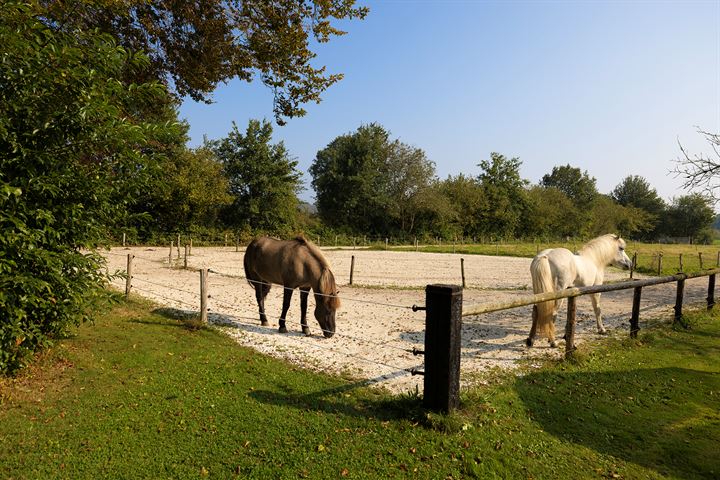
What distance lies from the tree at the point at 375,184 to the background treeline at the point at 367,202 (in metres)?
0.13

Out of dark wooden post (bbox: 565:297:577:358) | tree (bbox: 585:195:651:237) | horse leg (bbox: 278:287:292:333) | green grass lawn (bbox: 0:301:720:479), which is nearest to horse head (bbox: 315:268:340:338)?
horse leg (bbox: 278:287:292:333)

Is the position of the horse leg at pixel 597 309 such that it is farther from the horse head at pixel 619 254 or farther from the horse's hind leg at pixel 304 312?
the horse's hind leg at pixel 304 312

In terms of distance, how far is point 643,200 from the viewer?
8375 cm

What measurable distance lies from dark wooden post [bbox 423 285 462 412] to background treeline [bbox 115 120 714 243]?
27.1 metres

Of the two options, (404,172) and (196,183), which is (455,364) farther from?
(404,172)

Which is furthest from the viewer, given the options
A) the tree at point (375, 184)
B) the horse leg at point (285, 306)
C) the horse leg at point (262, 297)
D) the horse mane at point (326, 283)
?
the tree at point (375, 184)

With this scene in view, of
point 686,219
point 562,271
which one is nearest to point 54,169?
point 562,271

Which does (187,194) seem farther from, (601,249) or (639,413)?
(639,413)

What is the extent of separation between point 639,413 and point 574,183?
9865 centimetres

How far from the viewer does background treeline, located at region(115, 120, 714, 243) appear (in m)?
37.3

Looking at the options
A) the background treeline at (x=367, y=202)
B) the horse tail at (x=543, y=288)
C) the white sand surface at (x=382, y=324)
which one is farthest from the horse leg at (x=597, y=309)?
the background treeline at (x=367, y=202)

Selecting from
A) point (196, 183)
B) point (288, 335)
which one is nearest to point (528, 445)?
point (288, 335)

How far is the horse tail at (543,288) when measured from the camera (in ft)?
22.5

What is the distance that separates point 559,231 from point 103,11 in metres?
69.5
